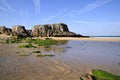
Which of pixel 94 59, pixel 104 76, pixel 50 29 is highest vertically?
pixel 50 29

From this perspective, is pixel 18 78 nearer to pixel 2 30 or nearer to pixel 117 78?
pixel 117 78

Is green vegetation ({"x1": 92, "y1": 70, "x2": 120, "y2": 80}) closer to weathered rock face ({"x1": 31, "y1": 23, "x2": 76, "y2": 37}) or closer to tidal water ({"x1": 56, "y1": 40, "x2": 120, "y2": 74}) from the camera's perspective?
tidal water ({"x1": 56, "y1": 40, "x2": 120, "y2": 74})

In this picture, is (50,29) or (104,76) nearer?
(104,76)

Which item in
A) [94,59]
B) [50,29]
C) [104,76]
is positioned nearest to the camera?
[104,76]

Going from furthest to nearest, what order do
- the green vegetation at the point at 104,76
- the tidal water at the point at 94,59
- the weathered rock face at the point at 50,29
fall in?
the weathered rock face at the point at 50,29, the tidal water at the point at 94,59, the green vegetation at the point at 104,76

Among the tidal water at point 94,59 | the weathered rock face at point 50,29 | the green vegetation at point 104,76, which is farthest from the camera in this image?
the weathered rock face at point 50,29

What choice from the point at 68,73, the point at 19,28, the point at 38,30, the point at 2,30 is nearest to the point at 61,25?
the point at 38,30

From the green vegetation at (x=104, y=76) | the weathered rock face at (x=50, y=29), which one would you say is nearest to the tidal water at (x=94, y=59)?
the green vegetation at (x=104, y=76)

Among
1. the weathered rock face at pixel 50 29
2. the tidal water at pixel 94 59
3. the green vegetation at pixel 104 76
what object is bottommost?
the tidal water at pixel 94 59

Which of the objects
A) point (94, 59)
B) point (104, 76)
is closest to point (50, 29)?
point (94, 59)

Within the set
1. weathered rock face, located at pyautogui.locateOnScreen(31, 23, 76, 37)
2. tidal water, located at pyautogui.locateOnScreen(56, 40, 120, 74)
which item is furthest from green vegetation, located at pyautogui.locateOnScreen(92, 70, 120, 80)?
weathered rock face, located at pyautogui.locateOnScreen(31, 23, 76, 37)

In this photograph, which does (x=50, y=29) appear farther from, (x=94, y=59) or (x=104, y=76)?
(x=104, y=76)

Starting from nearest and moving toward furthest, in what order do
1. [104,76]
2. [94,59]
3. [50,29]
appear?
[104,76]
[94,59]
[50,29]

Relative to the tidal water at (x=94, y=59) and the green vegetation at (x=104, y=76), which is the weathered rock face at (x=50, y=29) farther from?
the green vegetation at (x=104, y=76)
